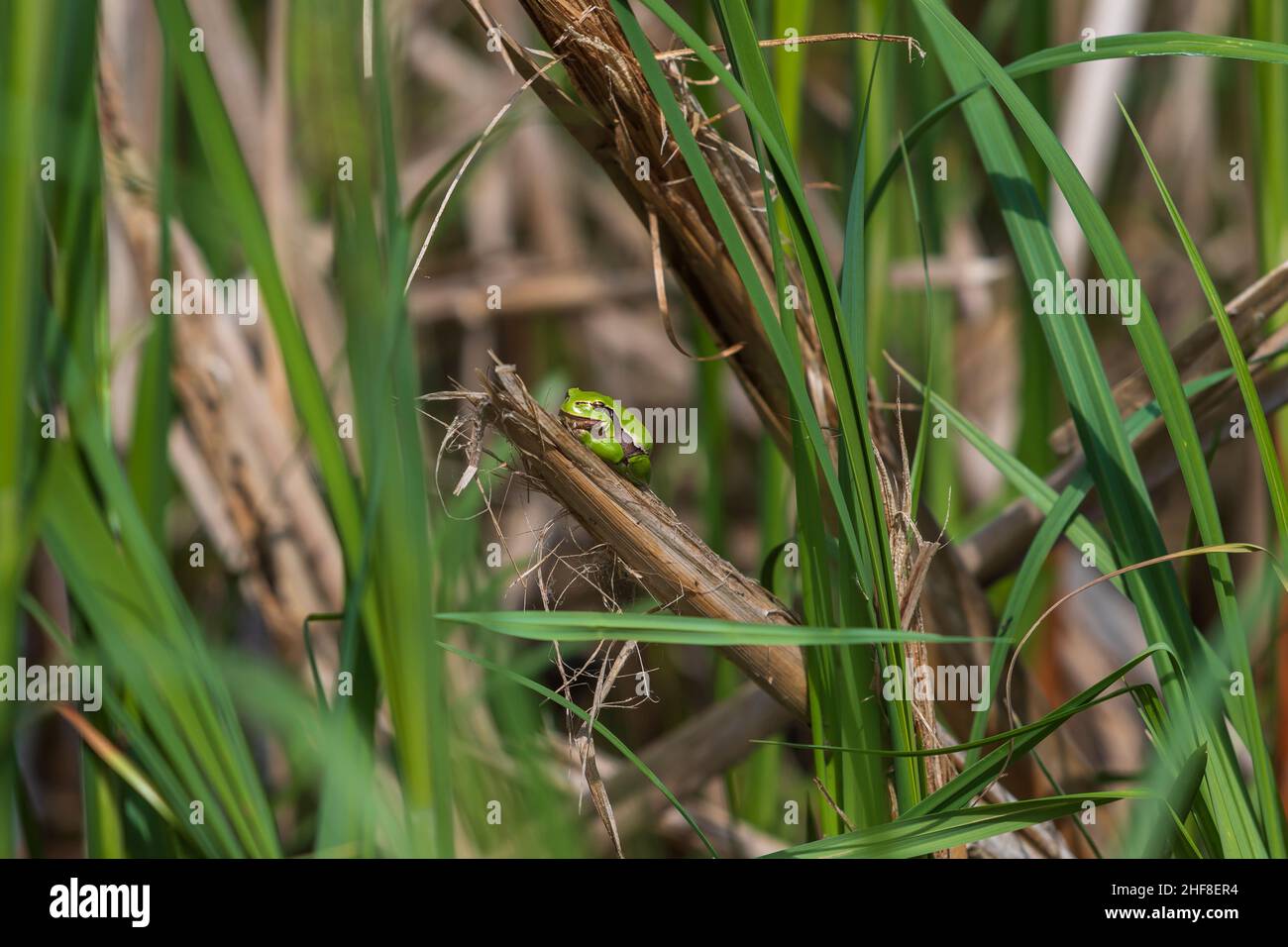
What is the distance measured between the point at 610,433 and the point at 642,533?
0.29ft

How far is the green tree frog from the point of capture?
58 centimetres

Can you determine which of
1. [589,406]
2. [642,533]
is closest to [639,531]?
[642,533]

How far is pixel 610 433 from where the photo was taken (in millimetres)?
590

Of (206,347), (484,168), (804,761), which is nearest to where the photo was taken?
(206,347)

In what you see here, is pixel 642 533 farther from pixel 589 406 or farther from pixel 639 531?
pixel 589 406

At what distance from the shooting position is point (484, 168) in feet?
5.63

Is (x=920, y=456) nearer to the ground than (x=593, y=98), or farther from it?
nearer to the ground

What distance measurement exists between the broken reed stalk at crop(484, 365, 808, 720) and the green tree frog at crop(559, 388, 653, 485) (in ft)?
0.13

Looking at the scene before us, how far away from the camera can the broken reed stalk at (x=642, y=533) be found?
51 centimetres

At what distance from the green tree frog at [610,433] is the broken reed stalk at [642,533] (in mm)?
39
